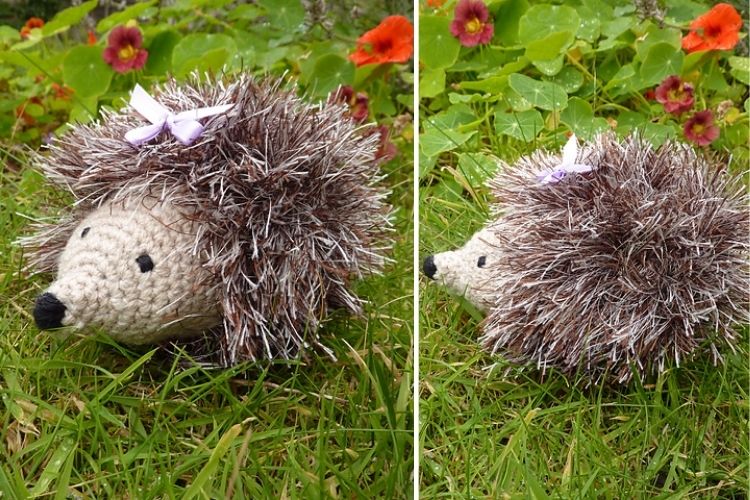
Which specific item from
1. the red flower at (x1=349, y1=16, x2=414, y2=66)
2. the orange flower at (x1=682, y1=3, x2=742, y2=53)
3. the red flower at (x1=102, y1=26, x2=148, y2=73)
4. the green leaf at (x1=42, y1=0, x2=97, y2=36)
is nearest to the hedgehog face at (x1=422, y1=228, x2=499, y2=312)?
the orange flower at (x1=682, y1=3, x2=742, y2=53)

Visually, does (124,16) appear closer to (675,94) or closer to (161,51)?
(161,51)

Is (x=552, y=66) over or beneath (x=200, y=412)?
over

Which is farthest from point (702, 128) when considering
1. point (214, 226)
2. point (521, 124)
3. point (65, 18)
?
point (65, 18)

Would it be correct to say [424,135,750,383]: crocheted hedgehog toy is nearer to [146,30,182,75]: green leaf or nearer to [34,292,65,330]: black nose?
[34,292,65,330]: black nose

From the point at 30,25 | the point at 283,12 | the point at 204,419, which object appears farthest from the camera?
the point at 30,25

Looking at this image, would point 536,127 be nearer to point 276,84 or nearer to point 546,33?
point 546,33

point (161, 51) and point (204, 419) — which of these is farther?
point (161, 51)

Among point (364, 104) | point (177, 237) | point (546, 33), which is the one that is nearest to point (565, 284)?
→ point (546, 33)

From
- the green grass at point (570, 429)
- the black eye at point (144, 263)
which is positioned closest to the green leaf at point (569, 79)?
the green grass at point (570, 429)
